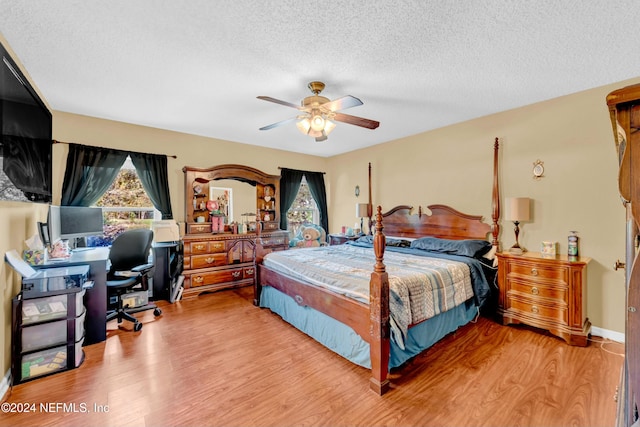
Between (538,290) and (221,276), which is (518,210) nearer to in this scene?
(538,290)

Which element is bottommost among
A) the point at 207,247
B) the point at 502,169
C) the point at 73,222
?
the point at 207,247

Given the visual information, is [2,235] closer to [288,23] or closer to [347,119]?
[288,23]

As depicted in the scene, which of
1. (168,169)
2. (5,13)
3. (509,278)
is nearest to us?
(5,13)

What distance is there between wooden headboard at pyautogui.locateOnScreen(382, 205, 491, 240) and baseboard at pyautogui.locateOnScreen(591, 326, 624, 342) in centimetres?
139

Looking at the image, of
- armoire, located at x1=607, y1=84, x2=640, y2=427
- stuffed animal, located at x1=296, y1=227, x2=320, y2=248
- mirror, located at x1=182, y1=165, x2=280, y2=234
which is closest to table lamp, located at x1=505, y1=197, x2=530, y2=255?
armoire, located at x1=607, y1=84, x2=640, y2=427

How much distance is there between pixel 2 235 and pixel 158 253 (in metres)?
2.13

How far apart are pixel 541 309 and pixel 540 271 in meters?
0.39

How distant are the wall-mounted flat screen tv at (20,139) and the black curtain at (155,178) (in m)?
1.31

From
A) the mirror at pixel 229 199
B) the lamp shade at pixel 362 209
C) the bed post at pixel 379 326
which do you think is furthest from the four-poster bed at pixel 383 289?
the mirror at pixel 229 199

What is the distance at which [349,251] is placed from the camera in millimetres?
3885

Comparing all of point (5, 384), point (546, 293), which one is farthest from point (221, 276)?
point (546, 293)

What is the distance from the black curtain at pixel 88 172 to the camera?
3.57 m

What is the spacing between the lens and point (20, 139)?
2.13m

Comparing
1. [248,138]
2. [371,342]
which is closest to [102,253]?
[248,138]
